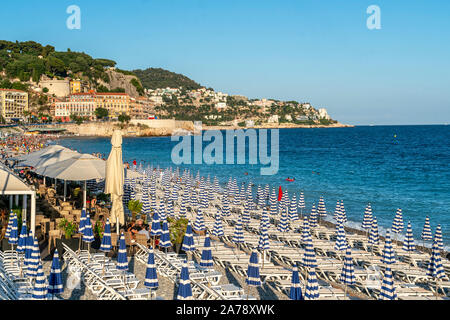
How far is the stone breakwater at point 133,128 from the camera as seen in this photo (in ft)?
389

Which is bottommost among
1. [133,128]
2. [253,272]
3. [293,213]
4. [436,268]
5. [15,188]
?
[436,268]

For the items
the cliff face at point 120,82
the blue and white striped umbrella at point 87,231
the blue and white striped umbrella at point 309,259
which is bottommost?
the blue and white striped umbrella at point 309,259

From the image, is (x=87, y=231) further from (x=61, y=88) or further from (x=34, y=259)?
(x=61, y=88)

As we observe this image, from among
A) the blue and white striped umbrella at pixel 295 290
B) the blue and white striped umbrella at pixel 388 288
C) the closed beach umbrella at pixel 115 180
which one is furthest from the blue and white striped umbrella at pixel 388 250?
the closed beach umbrella at pixel 115 180

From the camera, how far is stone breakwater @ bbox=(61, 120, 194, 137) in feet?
389

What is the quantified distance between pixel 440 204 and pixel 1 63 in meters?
147

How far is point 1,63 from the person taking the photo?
145 meters

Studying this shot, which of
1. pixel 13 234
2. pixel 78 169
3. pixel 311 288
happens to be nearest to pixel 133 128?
pixel 78 169

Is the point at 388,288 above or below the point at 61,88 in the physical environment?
below

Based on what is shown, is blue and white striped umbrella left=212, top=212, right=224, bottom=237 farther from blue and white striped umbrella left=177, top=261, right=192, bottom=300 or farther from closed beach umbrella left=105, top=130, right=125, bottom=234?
blue and white striped umbrella left=177, top=261, right=192, bottom=300

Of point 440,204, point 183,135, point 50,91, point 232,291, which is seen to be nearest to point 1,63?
point 50,91

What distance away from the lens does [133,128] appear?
134 meters

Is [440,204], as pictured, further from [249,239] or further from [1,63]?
[1,63]

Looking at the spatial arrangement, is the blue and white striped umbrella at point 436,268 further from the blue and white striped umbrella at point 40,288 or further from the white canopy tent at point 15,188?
the white canopy tent at point 15,188
